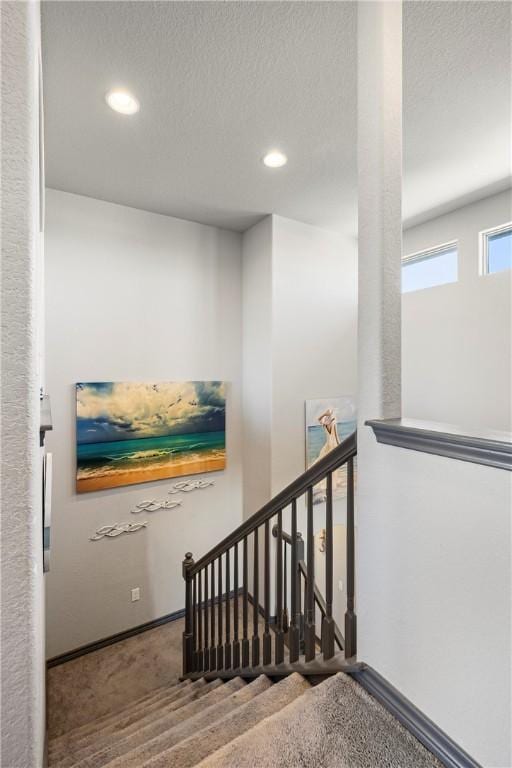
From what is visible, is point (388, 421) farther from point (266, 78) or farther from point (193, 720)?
point (266, 78)

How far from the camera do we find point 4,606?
62 centimetres

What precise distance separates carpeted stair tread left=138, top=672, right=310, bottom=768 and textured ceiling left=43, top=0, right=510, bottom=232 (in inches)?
110

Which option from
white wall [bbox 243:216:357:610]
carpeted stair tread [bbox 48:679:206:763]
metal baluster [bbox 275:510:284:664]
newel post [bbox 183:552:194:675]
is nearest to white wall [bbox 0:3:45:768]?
metal baluster [bbox 275:510:284:664]

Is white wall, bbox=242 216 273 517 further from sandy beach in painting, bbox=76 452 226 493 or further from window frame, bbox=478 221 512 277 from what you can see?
window frame, bbox=478 221 512 277

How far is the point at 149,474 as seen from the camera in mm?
3508

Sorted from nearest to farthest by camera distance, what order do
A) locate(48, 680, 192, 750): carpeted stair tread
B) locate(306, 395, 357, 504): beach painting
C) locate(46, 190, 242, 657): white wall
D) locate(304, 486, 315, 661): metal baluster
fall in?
locate(304, 486, 315, 661): metal baluster < locate(48, 680, 192, 750): carpeted stair tread < locate(46, 190, 242, 657): white wall < locate(306, 395, 357, 504): beach painting

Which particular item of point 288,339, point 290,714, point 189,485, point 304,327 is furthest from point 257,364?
point 290,714

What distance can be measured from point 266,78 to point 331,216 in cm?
183

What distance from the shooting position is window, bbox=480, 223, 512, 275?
10.6 ft

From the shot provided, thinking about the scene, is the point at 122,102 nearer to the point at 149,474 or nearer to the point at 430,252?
the point at 149,474

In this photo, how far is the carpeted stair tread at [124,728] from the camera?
6.19ft

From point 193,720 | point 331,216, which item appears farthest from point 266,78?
point 193,720

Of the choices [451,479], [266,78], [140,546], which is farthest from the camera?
[140,546]

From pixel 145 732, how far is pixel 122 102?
3278 mm
